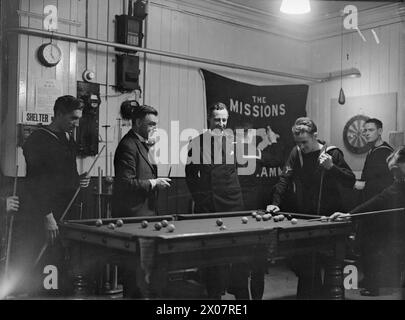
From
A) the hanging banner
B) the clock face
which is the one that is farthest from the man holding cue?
the hanging banner

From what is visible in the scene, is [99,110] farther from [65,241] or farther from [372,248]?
[372,248]

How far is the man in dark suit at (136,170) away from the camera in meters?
3.04

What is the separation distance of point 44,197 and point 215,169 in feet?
3.53

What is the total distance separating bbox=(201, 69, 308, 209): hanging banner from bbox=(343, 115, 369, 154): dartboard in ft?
1.09

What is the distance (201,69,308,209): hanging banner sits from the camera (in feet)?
10.7

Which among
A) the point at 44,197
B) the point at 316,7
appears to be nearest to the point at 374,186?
the point at 316,7

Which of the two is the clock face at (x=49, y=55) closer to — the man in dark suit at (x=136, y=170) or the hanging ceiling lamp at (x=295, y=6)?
the man in dark suit at (x=136, y=170)

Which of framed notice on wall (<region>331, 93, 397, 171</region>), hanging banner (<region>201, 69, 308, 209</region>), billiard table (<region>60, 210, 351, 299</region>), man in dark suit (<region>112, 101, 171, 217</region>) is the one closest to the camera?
billiard table (<region>60, 210, 351, 299</region>)

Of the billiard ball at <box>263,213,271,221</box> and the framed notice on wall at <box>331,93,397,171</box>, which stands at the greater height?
the framed notice on wall at <box>331,93,397,171</box>

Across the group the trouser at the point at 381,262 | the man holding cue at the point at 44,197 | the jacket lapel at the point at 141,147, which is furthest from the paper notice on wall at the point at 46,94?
the trouser at the point at 381,262

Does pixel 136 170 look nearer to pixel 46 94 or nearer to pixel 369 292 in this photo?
pixel 46 94

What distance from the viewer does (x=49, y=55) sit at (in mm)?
2863

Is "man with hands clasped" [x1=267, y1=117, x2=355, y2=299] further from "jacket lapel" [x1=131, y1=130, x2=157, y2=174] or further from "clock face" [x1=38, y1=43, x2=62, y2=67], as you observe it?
"clock face" [x1=38, y1=43, x2=62, y2=67]
